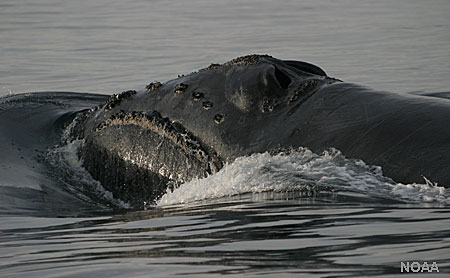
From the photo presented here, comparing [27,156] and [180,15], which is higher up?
[180,15]

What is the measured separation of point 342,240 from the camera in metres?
4.32

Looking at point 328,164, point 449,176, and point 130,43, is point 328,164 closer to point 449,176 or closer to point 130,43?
point 449,176

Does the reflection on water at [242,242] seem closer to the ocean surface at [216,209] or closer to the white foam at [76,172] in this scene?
the ocean surface at [216,209]

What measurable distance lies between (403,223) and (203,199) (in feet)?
7.49

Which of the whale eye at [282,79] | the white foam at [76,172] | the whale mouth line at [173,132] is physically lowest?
the white foam at [76,172]

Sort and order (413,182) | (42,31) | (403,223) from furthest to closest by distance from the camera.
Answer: (42,31)
(413,182)
(403,223)

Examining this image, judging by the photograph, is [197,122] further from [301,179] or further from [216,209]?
[216,209]

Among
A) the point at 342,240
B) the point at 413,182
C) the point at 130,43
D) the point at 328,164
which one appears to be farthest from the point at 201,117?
the point at 130,43

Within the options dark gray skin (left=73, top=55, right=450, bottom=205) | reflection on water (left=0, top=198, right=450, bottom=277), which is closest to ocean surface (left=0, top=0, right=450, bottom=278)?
reflection on water (left=0, top=198, right=450, bottom=277)

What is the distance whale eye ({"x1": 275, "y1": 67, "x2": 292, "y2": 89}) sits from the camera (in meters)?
7.30

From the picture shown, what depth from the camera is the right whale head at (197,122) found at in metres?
7.07

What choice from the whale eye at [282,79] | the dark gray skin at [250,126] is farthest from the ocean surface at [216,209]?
the whale eye at [282,79]

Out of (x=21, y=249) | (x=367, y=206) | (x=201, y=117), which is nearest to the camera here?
(x=21, y=249)

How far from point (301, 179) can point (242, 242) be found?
186 centimetres
